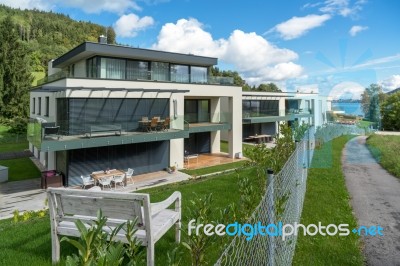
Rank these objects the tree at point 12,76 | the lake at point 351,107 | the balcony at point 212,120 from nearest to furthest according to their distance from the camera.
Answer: the balcony at point 212,120 < the lake at point 351,107 < the tree at point 12,76

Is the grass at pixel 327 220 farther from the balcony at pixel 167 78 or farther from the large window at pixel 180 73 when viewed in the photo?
the large window at pixel 180 73

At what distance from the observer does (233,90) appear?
25.0m

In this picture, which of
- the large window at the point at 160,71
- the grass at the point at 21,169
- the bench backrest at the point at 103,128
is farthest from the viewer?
the large window at the point at 160,71

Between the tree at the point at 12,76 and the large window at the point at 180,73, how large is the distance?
1026 inches

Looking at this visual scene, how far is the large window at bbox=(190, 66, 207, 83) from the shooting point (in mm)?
22828

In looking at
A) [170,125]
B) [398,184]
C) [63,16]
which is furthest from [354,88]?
[63,16]

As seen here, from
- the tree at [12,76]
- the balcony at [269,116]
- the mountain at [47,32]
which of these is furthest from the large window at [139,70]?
the mountain at [47,32]

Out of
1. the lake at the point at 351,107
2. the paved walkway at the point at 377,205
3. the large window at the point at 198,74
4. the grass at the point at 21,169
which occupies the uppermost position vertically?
the large window at the point at 198,74

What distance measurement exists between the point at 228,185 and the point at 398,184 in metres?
6.08

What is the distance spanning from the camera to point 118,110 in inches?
706

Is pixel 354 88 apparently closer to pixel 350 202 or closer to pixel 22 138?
pixel 350 202

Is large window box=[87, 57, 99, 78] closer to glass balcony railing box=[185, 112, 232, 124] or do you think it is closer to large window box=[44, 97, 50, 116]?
large window box=[44, 97, 50, 116]

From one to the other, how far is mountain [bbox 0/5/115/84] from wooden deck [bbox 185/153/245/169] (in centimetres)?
4617

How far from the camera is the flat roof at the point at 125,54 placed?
17897 mm
